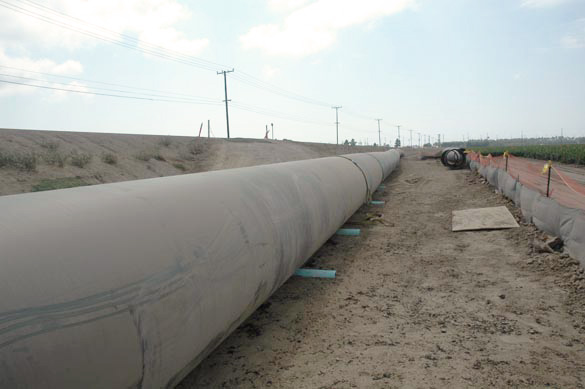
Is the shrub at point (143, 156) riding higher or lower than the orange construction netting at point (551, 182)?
higher

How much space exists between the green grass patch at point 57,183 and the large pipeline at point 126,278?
11464 mm

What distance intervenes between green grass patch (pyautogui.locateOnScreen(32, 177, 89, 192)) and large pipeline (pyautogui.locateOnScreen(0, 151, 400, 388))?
451 inches

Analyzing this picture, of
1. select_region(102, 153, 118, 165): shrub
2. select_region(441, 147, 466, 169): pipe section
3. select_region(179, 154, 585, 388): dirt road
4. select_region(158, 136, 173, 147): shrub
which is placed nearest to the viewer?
select_region(179, 154, 585, 388): dirt road

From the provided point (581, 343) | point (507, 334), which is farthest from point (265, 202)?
point (581, 343)

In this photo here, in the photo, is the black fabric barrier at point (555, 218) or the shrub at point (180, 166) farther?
the shrub at point (180, 166)

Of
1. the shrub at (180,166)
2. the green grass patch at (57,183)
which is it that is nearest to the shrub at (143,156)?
the shrub at (180,166)

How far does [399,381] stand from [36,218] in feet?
7.89

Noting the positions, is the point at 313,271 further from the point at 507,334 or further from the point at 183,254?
the point at 183,254

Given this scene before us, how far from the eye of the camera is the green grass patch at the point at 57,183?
12.2 metres

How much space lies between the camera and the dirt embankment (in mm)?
12977

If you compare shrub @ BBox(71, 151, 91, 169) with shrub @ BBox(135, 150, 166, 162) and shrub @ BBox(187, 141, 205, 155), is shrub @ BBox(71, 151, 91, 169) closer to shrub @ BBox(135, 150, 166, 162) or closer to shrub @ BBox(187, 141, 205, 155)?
shrub @ BBox(135, 150, 166, 162)

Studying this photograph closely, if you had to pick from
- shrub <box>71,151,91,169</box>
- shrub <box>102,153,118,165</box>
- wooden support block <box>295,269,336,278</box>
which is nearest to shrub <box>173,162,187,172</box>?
shrub <box>102,153,118,165</box>

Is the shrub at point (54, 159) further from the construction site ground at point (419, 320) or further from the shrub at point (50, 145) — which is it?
the construction site ground at point (419, 320)

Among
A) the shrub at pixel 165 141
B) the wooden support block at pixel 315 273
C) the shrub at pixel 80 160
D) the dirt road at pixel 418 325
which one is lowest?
the dirt road at pixel 418 325
